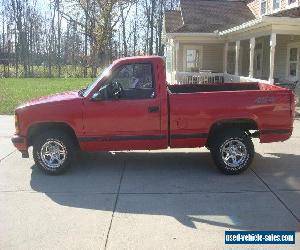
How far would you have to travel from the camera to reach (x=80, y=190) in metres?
6.25

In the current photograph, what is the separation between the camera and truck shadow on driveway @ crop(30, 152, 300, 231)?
5148 millimetres

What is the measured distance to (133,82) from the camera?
22.6 ft

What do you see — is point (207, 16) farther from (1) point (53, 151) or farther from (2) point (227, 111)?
(1) point (53, 151)

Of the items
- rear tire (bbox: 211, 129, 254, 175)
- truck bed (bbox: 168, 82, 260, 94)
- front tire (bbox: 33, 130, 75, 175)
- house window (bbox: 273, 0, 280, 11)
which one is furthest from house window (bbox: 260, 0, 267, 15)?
front tire (bbox: 33, 130, 75, 175)

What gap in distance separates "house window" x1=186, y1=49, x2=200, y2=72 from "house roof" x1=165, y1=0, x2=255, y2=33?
1620 mm

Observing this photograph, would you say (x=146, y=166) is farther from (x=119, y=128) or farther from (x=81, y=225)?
(x=81, y=225)

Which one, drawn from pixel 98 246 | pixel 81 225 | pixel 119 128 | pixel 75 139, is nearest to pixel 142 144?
pixel 119 128

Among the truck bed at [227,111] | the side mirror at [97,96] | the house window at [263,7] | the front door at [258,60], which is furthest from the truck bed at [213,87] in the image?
the house window at [263,7]

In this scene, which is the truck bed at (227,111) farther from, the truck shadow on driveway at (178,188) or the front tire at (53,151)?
the front tire at (53,151)

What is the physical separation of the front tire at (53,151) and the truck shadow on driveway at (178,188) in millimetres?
172

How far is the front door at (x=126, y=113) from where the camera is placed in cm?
675

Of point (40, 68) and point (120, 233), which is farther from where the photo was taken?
point (40, 68)

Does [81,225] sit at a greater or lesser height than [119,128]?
lesser

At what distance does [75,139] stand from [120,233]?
2739mm
